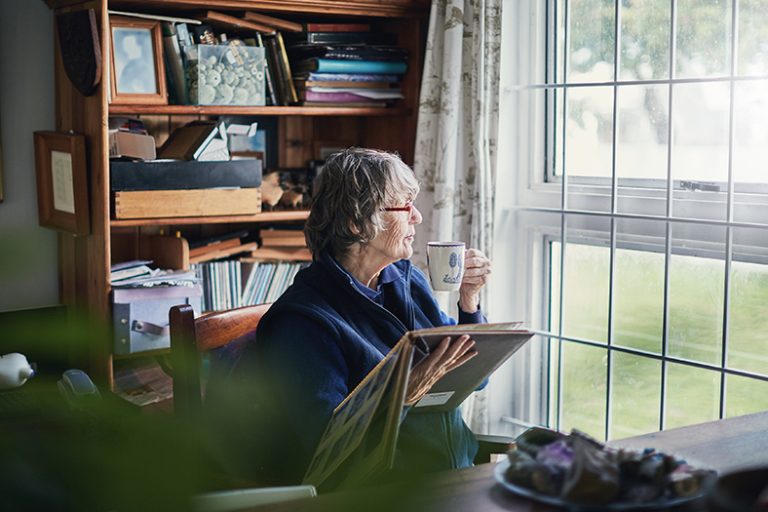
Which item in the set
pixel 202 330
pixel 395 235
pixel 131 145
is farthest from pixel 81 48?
pixel 395 235

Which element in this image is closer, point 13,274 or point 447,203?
point 13,274

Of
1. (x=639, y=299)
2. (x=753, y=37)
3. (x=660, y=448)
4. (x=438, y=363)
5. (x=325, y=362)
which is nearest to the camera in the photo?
(x=660, y=448)

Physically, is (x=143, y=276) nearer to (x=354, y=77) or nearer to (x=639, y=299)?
(x=354, y=77)

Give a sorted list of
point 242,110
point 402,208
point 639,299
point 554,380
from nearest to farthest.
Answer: point 402,208, point 639,299, point 242,110, point 554,380

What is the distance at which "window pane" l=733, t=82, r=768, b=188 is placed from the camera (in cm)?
240

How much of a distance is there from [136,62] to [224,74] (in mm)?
260

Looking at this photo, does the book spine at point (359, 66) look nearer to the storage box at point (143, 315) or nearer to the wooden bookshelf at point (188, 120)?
the wooden bookshelf at point (188, 120)

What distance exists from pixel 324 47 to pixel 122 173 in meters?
0.76

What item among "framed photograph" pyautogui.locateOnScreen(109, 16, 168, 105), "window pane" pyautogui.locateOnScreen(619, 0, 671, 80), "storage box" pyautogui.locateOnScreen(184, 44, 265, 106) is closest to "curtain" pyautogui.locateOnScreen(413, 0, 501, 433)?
"window pane" pyautogui.locateOnScreen(619, 0, 671, 80)

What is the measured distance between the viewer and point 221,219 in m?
2.81

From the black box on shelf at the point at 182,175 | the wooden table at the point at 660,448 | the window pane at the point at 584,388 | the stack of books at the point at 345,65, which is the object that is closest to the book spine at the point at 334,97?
the stack of books at the point at 345,65

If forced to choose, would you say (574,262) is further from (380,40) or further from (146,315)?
(146,315)

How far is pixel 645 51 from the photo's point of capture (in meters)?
2.66

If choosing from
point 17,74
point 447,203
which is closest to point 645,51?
point 447,203
